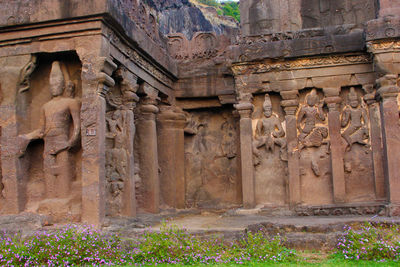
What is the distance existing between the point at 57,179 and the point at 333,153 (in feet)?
Result: 20.7

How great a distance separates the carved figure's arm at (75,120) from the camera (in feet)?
28.0

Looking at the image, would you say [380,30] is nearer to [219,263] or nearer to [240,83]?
[240,83]

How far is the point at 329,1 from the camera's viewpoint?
11.6 meters

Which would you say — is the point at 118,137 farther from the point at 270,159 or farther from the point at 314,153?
the point at 314,153

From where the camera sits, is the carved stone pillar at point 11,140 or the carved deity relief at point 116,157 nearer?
the carved stone pillar at point 11,140

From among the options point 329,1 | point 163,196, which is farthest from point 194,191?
point 329,1

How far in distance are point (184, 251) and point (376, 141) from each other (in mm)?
6096

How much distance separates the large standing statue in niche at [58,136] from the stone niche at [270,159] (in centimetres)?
456

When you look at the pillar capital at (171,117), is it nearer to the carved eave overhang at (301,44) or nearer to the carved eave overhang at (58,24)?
the carved eave overhang at (301,44)

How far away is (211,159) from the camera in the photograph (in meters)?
12.8

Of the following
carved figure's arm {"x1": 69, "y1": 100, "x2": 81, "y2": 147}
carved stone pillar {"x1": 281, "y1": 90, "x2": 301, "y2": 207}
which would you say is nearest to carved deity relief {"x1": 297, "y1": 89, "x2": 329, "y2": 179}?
carved stone pillar {"x1": 281, "y1": 90, "x2": 301, "y2": 207}

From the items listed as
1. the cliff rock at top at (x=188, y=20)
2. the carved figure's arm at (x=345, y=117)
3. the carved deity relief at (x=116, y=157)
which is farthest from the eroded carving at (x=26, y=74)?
the cliff rock at top at (x=188, y=20)

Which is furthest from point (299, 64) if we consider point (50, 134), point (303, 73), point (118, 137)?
point (50, 134)

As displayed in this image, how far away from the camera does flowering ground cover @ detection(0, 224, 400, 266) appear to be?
5.88m
